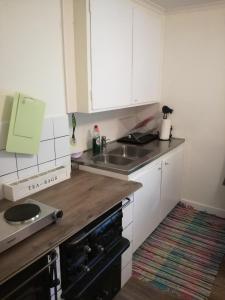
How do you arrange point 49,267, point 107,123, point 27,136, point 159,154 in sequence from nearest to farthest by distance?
1. point 49,267
2. point 27,136
3. point 159,154
4. point 107,123

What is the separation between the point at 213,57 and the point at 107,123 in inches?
47.8

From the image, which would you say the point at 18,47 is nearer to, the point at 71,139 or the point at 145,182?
the point at 71,139

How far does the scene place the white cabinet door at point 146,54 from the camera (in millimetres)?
2180

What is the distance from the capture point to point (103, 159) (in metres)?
2.19

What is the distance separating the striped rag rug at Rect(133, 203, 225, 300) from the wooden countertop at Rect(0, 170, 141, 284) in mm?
819

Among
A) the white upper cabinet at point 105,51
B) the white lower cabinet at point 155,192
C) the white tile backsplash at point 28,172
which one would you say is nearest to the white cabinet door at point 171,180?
the white lower cabinet at point 155,192

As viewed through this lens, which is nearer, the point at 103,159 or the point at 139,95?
the point at 103,159

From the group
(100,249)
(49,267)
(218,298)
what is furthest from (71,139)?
(218,298)

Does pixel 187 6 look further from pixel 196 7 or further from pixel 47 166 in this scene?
pixel 47 166

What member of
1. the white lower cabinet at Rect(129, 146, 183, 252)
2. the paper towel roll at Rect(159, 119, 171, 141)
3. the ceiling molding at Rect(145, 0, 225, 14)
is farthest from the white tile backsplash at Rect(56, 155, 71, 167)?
the ceiling molding at Rect(145, 0, 225, 14)

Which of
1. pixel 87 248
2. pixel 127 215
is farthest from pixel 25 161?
pixel 127 215

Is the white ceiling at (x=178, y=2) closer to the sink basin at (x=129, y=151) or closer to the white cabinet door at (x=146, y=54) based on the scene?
the white cabinet door at (x=146, y=54)

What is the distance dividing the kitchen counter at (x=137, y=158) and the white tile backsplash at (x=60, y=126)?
1.01 ft

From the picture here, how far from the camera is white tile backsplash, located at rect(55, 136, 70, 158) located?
175 cm
